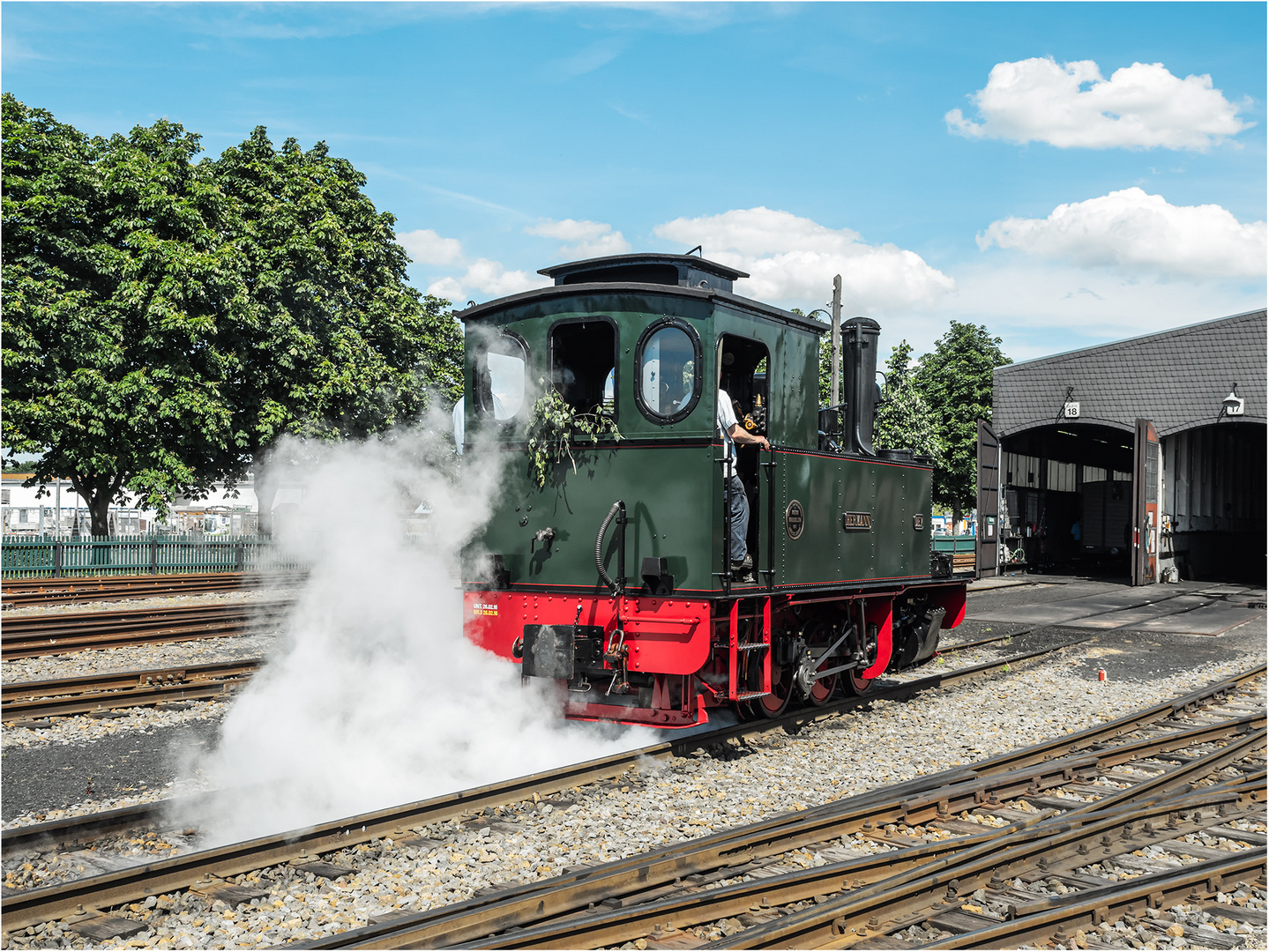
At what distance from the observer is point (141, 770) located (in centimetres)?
705

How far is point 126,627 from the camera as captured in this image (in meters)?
14.5

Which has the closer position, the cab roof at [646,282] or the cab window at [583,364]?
the cab roof at [646,282]

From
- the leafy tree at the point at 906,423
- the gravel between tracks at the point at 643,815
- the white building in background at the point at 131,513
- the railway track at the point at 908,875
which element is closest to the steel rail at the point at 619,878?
the railway track at the point at 908,875

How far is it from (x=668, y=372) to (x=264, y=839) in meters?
3.97

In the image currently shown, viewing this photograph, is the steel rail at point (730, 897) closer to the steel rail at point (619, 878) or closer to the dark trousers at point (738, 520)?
the steel rail at point (619, 878)

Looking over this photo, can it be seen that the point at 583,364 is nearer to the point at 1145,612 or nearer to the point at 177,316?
the point at 1145,612

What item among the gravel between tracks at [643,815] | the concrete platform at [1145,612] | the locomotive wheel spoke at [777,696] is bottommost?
the concrete platform at [1145,612]

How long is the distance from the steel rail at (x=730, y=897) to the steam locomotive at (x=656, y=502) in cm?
200

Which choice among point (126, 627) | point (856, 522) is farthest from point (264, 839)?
point (126, 627)

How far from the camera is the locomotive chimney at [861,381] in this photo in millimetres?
8773

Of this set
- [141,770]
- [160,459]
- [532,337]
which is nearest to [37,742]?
[141,770]

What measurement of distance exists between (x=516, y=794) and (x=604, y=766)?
31.1 inches

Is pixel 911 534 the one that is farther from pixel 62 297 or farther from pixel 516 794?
pixel 62 297

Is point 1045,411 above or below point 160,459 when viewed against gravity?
above
